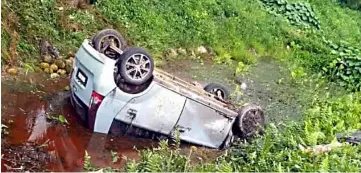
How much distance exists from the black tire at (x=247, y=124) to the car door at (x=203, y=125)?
134 millimetres

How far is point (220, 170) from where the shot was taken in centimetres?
591

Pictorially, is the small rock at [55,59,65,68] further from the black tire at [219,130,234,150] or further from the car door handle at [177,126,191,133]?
the black tire at [219,130,234,150]

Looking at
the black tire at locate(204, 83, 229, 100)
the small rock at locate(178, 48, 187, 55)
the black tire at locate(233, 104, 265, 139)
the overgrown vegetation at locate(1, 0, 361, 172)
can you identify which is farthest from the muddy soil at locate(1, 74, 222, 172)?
the small rock at locate(178, 48, 187, 55)

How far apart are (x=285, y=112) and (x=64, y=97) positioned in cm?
364

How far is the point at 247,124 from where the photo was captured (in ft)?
27.8

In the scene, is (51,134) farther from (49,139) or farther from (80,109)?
(80,109)

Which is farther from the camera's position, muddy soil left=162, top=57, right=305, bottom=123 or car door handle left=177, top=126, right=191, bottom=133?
muddy soil left=162, top=57, right=305, bottom=123

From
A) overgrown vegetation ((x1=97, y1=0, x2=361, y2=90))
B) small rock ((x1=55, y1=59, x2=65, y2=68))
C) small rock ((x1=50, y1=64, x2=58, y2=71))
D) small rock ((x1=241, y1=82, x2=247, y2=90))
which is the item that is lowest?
small rock ((x1=50, y1=64, x2=58, y2=71))

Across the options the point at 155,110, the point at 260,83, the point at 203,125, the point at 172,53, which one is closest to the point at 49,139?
the point at 155,110

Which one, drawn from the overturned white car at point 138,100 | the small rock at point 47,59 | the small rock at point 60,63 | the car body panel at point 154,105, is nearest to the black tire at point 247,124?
the overturned white car at point 138,100

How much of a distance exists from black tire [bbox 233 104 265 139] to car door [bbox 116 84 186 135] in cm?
101

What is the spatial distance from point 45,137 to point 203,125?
2.00 m

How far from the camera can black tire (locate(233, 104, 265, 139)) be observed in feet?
27.6

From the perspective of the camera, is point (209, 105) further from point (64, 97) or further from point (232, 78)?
point (232, 78)
